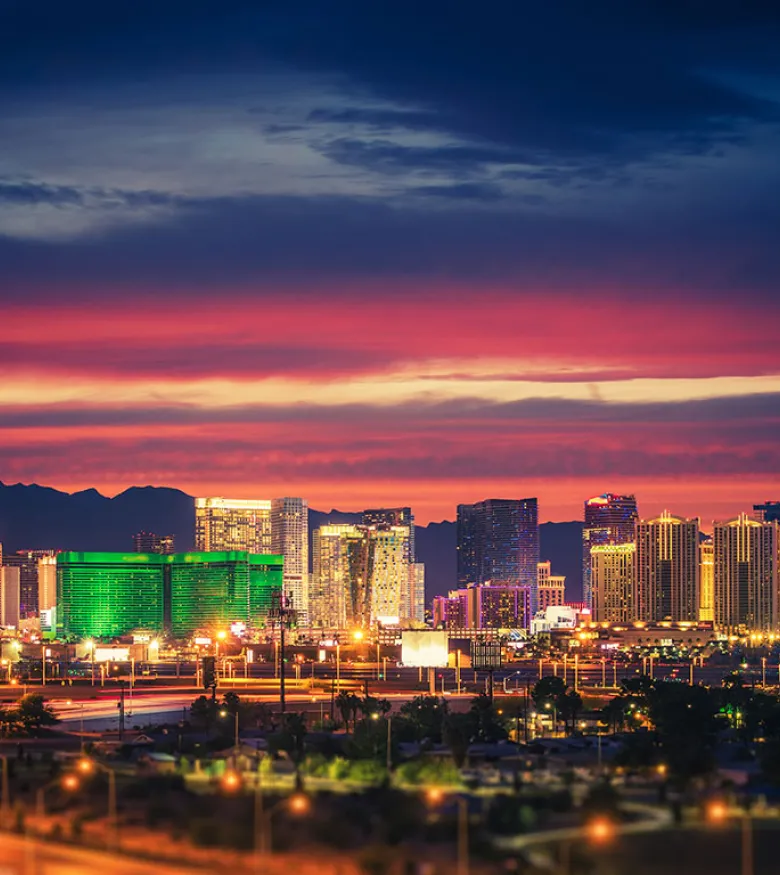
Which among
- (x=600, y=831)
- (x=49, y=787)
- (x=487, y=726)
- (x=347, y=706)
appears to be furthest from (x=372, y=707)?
(x=600, y=831)

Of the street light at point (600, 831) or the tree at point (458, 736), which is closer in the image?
the street light at point (600, 831)

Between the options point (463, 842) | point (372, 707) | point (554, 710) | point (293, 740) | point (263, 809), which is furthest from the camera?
point (554, 710)

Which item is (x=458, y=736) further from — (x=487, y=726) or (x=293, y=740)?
(x=487, y=726)

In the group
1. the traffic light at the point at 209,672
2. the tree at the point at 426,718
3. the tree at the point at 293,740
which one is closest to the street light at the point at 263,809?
the tree at the point at 293,740

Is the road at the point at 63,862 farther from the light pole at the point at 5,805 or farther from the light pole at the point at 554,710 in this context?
the light pole at the point at 554,710

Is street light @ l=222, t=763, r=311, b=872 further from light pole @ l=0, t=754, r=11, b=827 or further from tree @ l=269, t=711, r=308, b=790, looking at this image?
light pole @ l=0, t=754, r=11, b=827

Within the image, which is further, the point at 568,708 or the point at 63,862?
the point at 568,708

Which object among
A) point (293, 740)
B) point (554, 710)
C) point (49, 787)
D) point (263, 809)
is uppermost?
point (263, 809)
